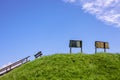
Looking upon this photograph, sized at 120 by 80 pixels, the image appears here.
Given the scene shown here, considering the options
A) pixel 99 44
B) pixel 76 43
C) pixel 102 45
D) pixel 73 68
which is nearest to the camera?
A: pixel 73 68

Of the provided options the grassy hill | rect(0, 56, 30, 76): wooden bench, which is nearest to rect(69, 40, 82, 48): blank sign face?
the grassy hill

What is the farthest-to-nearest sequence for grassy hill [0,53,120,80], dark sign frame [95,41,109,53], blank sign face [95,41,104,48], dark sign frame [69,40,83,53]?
1. dark sign frame [95,41,109,53]
2. blank sign face [95,41,104,48]
3. dark sign frame [69,40,83,53]
4. grassy hill [0,53,120,80]

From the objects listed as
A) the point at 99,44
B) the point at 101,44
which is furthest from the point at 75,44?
the point at 101,44

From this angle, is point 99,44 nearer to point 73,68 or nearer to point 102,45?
point 102,45

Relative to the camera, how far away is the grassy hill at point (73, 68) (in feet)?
101

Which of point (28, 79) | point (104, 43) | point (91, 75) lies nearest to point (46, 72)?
point (28, 79)

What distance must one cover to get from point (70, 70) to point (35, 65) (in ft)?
17.4

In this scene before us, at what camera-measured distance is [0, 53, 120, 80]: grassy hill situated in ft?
101

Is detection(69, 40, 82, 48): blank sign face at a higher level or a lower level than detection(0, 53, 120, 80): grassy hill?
higher

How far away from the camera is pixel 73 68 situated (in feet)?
106

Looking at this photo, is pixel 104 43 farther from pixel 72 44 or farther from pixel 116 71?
pixel 116 71

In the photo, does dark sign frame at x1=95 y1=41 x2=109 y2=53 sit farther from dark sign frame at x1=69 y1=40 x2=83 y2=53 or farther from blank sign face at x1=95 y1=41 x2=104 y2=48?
dark sign frame at x1=69 y1=40 x2=83 y2=53

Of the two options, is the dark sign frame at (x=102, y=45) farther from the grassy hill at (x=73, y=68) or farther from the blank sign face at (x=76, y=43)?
the grassy hill at (x=73, y=68)

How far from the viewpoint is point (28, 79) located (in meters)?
31.2
